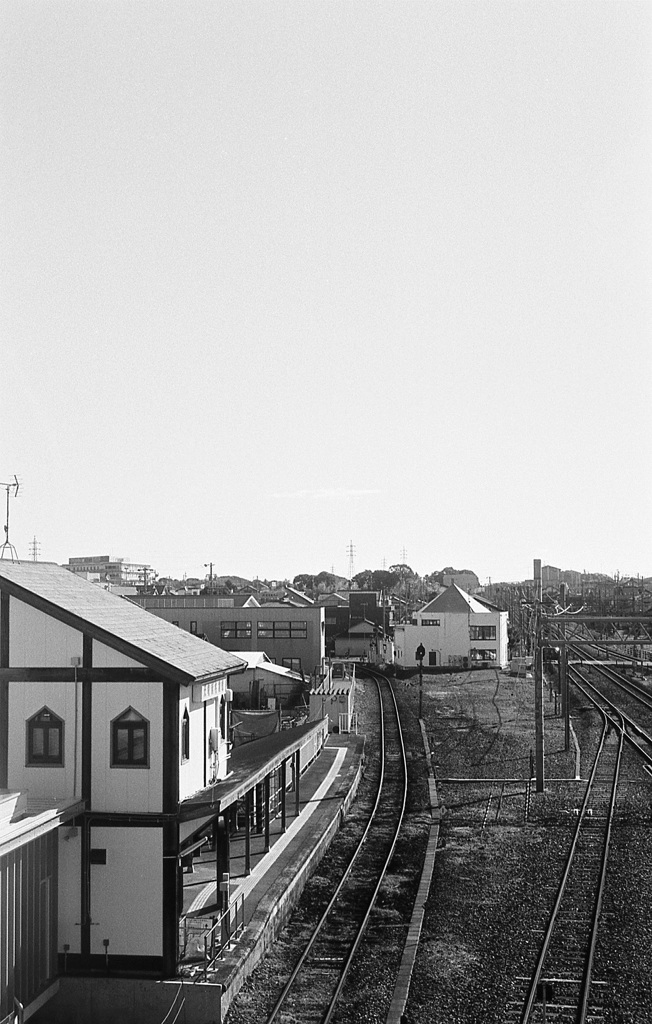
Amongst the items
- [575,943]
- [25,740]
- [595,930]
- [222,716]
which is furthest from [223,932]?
[595,930]

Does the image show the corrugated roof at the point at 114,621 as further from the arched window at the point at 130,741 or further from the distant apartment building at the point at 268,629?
the distant apartment building at the point at 268,629

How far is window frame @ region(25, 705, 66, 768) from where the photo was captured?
15.2m

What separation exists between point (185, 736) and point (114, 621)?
2.46 metres

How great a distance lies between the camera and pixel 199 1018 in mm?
13781

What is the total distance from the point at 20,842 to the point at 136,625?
496 centimetres

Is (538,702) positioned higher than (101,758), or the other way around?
(101,758)

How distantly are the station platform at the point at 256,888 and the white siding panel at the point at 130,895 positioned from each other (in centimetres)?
86

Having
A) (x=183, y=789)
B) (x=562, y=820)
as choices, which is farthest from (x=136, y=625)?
(x=562, y=820)

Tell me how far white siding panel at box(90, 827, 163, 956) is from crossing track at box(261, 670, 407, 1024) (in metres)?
2.33

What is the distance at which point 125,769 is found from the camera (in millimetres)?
14969

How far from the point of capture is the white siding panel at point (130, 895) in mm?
14523

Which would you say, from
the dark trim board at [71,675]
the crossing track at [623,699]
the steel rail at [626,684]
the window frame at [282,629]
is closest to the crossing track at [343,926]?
the dark trim board at [71,675]

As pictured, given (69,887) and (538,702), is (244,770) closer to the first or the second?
(69,887)

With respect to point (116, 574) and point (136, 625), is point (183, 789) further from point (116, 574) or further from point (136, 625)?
point (116, 574)
